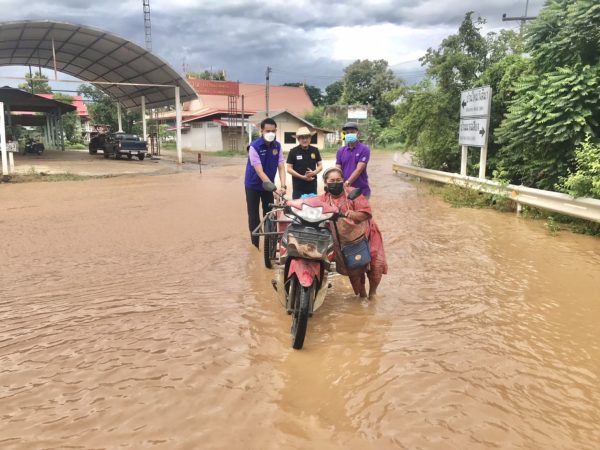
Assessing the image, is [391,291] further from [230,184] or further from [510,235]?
[230,184]

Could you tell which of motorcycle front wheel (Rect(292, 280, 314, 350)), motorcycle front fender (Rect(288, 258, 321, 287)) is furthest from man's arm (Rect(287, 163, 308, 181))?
motorcycle front wheel (Rect(292, 280, 314, 350))

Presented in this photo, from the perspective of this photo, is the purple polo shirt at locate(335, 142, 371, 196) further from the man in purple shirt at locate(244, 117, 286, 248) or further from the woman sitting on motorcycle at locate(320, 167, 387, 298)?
the woman sitting on motorcycle at locate(320, 167, 387, 298)

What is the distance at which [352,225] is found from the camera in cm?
436

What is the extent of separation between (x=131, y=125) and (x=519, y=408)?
4354cm

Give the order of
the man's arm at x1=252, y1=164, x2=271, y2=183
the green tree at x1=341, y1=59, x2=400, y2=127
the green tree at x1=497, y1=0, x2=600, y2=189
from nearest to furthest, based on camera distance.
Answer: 1. the man's arm at x1=252, y1=164, x2=271, y2=183
2. the green tree at x1=497, y1=0, x2=600, y2=189
3. the green tree at x1=341, y1=59, x2=400, y2=127

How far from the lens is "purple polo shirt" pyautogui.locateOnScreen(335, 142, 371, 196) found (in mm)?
6180

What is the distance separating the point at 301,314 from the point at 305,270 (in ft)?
1.17

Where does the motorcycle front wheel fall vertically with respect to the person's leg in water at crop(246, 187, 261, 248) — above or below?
below

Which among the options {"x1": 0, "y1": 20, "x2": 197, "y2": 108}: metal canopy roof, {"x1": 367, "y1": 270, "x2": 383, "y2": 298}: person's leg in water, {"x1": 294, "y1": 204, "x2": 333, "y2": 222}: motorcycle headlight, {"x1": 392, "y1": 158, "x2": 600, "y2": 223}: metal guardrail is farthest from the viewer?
{"x1": 0, "y1": 20, "x2": 197, "y2": 108}: metal canopy roof

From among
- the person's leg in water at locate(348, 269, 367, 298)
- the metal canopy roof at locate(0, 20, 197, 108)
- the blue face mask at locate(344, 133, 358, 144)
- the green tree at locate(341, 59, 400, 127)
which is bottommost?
the person's leg in water at locate(348, 269, 367, 298)

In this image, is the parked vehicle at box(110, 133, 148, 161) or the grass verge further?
the parked vehicle at box(110, 133, 148, 161)

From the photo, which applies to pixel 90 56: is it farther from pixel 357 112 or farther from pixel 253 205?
pixel 357 112

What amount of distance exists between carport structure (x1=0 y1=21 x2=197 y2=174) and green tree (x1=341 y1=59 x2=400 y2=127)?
34.3m

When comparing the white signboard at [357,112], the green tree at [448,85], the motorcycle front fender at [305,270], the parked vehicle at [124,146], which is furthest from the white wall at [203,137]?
the motorcycle front fender at [305,270]
